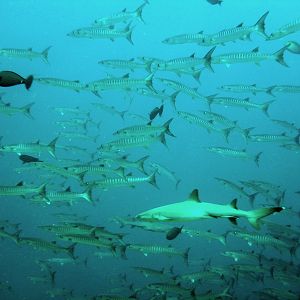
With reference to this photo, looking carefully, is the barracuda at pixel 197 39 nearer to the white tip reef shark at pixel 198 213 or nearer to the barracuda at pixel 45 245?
the barracuda at pixel 45 245

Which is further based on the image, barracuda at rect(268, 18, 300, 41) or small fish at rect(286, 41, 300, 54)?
barracuda at rect(268, 18, 300, 41)

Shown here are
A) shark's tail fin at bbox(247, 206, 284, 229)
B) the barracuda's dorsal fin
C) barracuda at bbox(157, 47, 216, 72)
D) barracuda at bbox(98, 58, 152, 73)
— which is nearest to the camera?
shark's tail fin at bbox(247, 206, 284, 229)

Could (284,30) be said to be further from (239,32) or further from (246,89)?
(246,89)

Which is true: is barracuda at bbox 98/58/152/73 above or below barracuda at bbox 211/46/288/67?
above

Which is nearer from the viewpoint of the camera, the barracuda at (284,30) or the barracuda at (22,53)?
the barracuda at (284,30)

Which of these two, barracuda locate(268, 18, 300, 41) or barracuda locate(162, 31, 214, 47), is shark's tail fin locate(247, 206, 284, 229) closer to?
barracuda locate(268, 18, 300, 41)

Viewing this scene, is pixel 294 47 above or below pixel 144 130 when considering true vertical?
above

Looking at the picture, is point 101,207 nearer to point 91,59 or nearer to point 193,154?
point 193,154

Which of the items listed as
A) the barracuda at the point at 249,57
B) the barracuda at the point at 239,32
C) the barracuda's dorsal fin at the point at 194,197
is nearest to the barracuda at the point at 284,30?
the barracuda at the point at 239,32

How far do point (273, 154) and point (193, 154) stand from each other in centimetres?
790

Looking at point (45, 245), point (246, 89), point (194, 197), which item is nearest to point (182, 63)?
point (246, 89)

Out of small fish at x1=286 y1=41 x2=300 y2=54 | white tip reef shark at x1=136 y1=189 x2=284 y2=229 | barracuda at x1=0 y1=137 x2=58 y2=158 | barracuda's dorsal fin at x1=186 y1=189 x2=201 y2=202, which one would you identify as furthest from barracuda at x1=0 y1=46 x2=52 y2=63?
white tip reef shark at x1=136 y1=189 x2=284 y2=229

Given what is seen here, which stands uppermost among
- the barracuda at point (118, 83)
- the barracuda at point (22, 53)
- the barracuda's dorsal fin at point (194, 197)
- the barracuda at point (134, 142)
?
the barracuda at point (22, 53)

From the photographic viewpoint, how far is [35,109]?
145 ft
